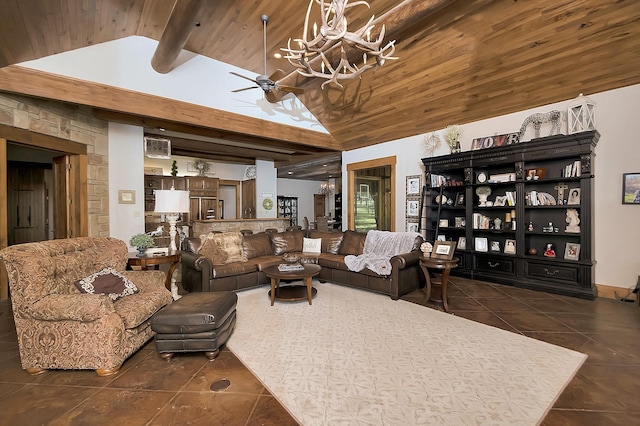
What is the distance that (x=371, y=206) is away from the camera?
24.2ft

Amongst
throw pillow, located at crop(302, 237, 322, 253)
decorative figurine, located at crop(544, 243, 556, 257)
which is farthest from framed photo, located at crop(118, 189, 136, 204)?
decorative figurine, located at crop(544, 243, 556, 257)

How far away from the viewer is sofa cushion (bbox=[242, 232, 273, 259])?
4.93 meters

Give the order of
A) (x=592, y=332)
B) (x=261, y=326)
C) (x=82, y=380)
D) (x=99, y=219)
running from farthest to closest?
(x=99, y=219)
(x=261, y=326)
(x=592, y=332)
(x=82, y=380)

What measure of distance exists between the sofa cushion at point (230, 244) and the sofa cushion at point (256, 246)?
0.48 ft

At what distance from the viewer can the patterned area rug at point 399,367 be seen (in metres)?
1.75

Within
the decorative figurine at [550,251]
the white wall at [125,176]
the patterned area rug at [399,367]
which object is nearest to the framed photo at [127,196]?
the white wall at [125,176]

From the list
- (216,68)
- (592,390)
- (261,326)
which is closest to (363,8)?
(216,68)

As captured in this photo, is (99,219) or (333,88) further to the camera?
(333,88)

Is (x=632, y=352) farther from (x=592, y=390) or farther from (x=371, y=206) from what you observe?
(x=371, y=206)

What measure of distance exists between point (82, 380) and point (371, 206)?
637cm

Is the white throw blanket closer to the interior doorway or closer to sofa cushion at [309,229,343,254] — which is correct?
sofa cushion at [309,229,343,254]

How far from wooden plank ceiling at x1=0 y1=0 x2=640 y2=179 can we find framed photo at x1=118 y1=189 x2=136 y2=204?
135 cm

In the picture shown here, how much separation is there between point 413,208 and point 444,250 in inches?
88.1

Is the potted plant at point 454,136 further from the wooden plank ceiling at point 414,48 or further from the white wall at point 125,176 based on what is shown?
the white wall at point 125,176
